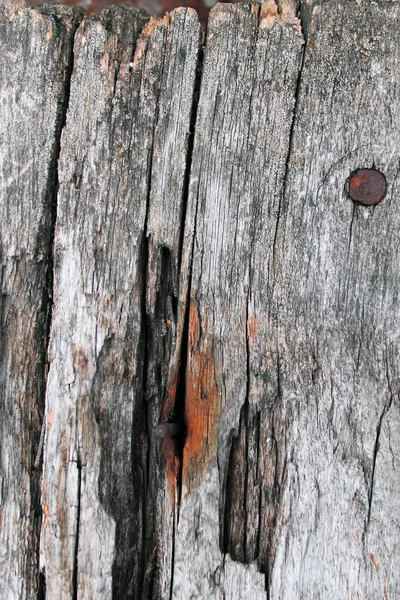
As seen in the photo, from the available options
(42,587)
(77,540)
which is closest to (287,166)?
(77,540)

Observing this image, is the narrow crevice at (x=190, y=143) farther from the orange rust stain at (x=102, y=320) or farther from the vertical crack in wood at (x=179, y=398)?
the orange rust stain at (x=102, y=320)

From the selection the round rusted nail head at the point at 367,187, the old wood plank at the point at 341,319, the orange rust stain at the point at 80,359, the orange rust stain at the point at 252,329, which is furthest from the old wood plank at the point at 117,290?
the round rusted nail head at the point at 367,187

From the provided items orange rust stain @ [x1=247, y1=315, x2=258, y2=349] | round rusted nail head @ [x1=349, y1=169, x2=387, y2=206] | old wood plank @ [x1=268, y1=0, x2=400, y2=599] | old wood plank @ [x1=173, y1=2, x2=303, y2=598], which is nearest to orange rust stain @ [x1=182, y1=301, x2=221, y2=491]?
old wood plank @ [x1=173, y1=2, x2=303, y2=598]

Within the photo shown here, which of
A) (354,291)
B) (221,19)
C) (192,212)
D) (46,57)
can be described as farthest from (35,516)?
(221,19)

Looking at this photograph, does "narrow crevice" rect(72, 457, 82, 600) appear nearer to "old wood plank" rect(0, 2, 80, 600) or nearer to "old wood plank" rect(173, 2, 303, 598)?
"old wood plank" rect(0, 2, 80, 600)

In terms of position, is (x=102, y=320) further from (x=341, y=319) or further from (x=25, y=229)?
(x=341, y=319)
